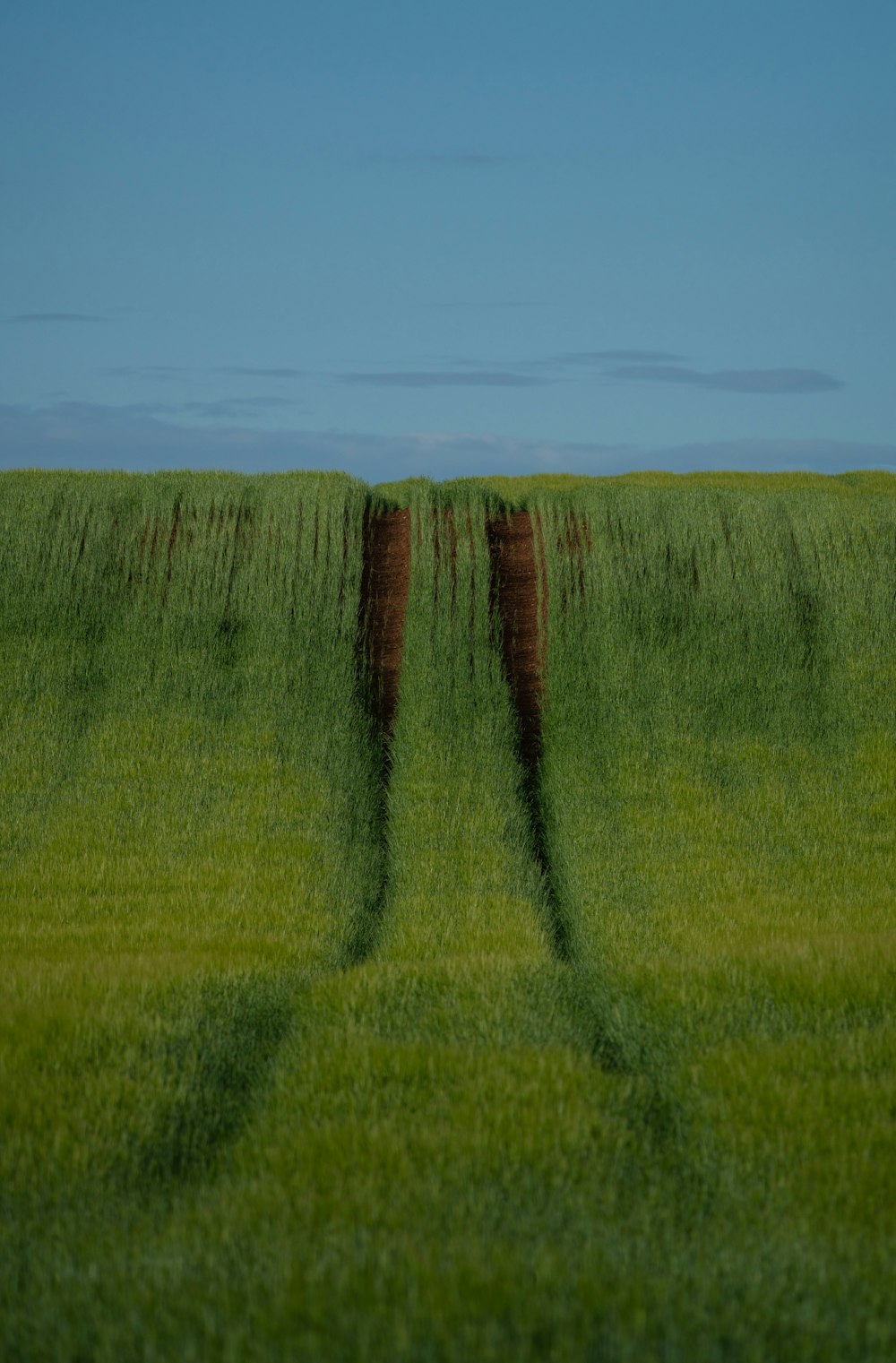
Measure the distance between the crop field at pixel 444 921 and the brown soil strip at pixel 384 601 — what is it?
6cm

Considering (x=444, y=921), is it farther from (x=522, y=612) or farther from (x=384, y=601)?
(x=384, y=601)

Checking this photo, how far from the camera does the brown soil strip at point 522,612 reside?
12.2 m

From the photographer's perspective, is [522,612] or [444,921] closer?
[444,921]

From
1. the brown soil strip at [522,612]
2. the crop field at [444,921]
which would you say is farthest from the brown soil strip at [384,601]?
the brown soil strip at [522,612]

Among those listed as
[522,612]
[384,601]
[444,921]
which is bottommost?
[444,921]

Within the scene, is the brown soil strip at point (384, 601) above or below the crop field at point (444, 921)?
above

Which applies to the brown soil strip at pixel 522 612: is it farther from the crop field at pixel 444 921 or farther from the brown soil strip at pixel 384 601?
the brown soil strip at pixel 384 601

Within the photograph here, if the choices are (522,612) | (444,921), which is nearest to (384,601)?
(522,612)

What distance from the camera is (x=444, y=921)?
915 cm

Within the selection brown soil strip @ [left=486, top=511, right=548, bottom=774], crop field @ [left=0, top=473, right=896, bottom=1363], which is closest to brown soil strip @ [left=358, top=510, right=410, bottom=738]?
crop field @ [left=0, top=473, right=896, bottom=1363]

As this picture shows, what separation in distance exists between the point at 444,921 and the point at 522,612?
4842mm

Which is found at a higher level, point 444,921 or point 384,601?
point 384,601

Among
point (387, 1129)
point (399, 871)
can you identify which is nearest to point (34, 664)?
point (399, 871)

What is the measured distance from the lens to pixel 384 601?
1315cm
